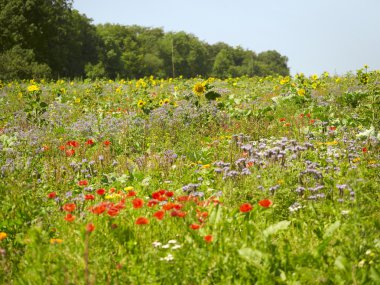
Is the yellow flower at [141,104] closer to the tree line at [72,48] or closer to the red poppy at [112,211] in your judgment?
the tree line at [72,48]

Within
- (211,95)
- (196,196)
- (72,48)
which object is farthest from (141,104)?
(72,48)

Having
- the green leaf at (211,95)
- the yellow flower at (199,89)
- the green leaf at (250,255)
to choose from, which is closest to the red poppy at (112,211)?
the green leaf at (250,255)

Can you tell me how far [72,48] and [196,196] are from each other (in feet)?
146

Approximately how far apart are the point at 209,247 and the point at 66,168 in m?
3.18

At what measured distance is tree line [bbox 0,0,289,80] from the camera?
103 ft

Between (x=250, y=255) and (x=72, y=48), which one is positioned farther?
(x=72, y=48)

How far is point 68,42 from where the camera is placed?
4209 cm

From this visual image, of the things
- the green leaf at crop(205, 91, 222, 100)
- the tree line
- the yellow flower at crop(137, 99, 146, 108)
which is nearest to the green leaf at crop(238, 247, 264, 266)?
the yellow flower at crop(137, 99, 146, 108)

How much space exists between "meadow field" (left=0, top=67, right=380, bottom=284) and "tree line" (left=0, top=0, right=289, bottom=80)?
A: 4354mm

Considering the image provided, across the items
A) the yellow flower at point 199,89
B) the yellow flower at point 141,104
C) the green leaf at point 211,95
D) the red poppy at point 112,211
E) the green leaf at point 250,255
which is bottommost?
the green leaf at point 250,255

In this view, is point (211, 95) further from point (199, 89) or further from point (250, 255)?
point (250, 255)

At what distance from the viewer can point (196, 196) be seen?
3.95 m

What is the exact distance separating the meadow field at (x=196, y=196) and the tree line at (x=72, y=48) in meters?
4.35

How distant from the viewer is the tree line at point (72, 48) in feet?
103
